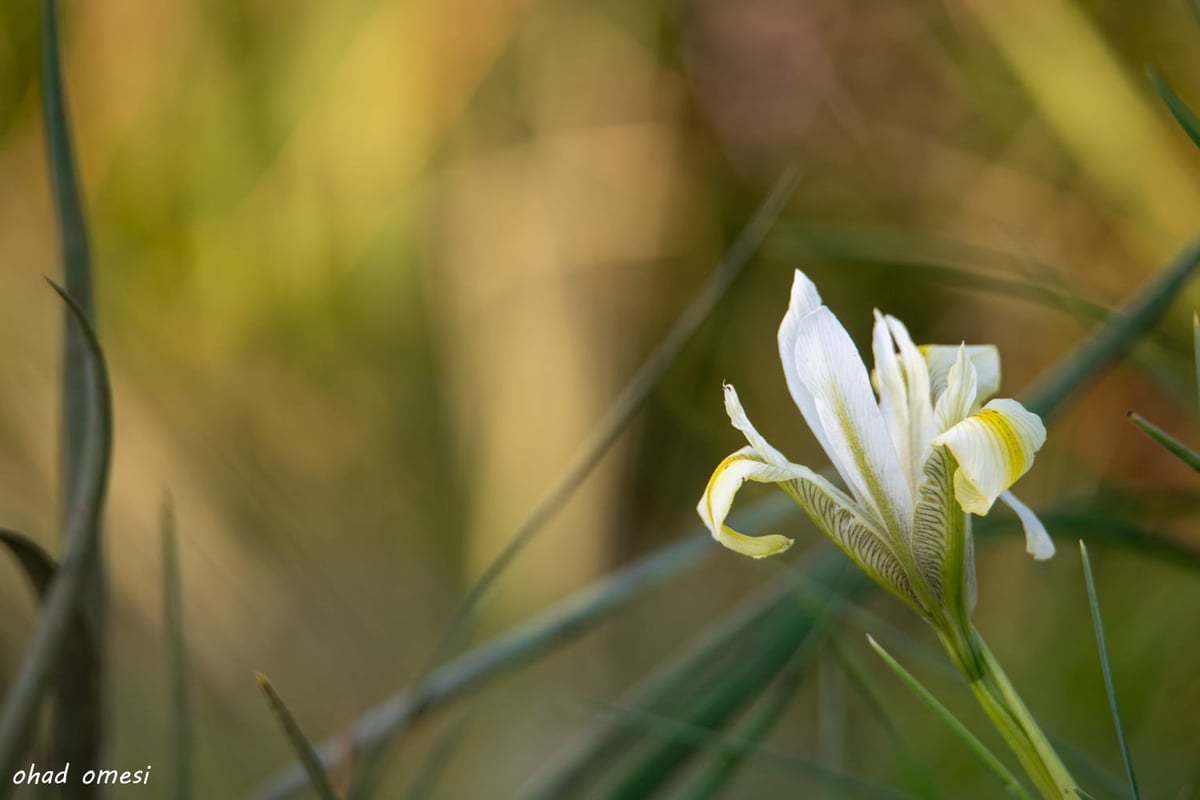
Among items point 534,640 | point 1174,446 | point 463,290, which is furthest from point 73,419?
point 463,290

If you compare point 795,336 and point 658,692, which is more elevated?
point 795,336

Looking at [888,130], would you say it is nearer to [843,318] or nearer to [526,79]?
[843,318]

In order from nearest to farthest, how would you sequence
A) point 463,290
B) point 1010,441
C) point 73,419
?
point 1010,441
point 73,419
point 463,290

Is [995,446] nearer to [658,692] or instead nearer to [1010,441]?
[1010,441]

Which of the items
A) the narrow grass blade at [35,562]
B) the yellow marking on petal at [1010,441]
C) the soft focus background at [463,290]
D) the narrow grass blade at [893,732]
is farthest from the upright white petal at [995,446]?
the soft focus background at [463,290]

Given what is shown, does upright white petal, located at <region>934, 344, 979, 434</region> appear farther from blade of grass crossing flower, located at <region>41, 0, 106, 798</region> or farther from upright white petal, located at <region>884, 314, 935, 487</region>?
blade of grass crossing flower, located at <region>41, 0, 106, 798</region>

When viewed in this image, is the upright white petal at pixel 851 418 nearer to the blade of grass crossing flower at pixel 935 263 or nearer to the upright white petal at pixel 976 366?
the upright white petal at pixel 976 366

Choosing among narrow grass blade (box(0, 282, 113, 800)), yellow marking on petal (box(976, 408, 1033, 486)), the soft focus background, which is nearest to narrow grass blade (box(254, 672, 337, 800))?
narrow grass blade (box(0, 282, 113, 800))
